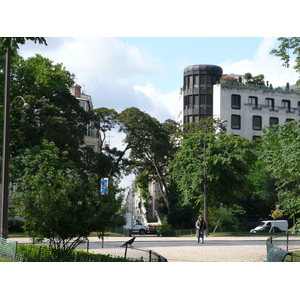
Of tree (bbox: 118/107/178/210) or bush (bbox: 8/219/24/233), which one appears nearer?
bush (bbox: 8/219/24/233)

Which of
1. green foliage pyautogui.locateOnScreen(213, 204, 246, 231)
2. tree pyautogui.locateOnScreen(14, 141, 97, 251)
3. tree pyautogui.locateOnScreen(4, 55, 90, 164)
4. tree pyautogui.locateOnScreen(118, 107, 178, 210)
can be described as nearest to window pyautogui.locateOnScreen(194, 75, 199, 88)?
tree pyautogui.locateOnScreen(118, 107, 178, 210)

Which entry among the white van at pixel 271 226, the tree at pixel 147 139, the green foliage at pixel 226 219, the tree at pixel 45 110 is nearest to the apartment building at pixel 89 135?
the tree at pixel 147 139

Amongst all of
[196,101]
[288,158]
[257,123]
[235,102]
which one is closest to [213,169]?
[288,158]

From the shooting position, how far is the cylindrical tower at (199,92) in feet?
268

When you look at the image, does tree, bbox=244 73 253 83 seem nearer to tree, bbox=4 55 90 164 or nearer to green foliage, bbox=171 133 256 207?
green foliage, bbox=171 133 256 207

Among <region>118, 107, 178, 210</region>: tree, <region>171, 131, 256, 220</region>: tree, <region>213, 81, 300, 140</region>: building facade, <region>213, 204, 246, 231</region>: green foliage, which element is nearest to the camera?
<region>171, 131, 256, 220</region>: tree

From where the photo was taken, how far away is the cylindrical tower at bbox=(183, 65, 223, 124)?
81688mm

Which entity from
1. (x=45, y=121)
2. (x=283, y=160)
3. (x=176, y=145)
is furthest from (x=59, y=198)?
(x=176, y=145)

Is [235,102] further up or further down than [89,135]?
further up

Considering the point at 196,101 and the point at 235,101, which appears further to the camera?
the point at 196,101

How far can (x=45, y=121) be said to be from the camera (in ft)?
153

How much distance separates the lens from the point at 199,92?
269 feet

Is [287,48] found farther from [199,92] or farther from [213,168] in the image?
[199,92]

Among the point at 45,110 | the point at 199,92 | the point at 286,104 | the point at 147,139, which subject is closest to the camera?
the point at 45,110
